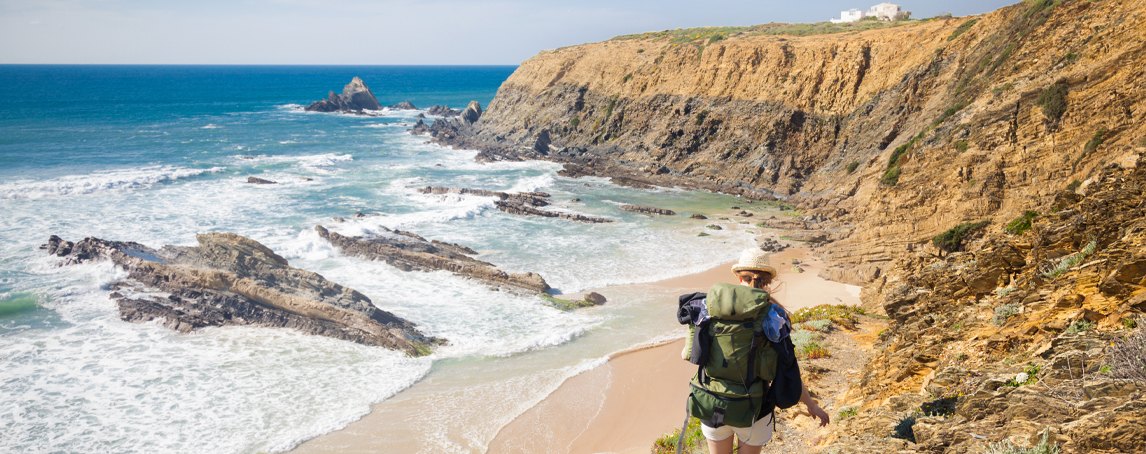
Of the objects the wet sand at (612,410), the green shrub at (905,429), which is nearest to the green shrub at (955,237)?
the wet sand at (612,410)

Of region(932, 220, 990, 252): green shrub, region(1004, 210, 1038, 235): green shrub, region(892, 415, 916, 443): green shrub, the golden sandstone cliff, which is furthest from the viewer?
region(932, 220, 990, 252): green shrub

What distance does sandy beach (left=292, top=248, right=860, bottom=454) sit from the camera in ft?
36.2

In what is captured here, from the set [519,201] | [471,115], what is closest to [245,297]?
[519,201]

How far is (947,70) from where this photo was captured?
29766mm

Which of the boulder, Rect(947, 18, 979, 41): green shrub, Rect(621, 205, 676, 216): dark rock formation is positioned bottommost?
Rect(621, 205, 676, 216): dark rock formation

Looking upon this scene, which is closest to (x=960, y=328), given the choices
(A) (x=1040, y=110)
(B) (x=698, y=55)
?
(A) (x=1040, y=110)

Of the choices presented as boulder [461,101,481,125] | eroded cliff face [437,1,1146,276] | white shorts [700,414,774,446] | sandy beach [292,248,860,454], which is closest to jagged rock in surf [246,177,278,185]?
eroded cliff face [437,1,1146,276]

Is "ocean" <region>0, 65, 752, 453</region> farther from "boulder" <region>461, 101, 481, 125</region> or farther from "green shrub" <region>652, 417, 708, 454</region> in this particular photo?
"boulder" <region>461, 101, 481, 125</region>

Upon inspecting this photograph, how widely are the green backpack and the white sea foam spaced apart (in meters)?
39.0

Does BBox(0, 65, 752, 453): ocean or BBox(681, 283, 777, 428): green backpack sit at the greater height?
BBox(681, 283, 777, 428): green backpack

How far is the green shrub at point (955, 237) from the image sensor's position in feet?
45.2

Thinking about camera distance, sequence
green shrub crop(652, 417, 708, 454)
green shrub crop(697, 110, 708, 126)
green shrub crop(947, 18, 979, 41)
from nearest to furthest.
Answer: green shrub crop(652, 417, 708, 454) < green shrub crop(947, 18, 979, 41) < green shrub crop(697, 110, 708, 126)

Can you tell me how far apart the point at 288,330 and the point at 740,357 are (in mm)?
14853

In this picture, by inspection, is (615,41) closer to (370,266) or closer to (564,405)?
(370,266)
